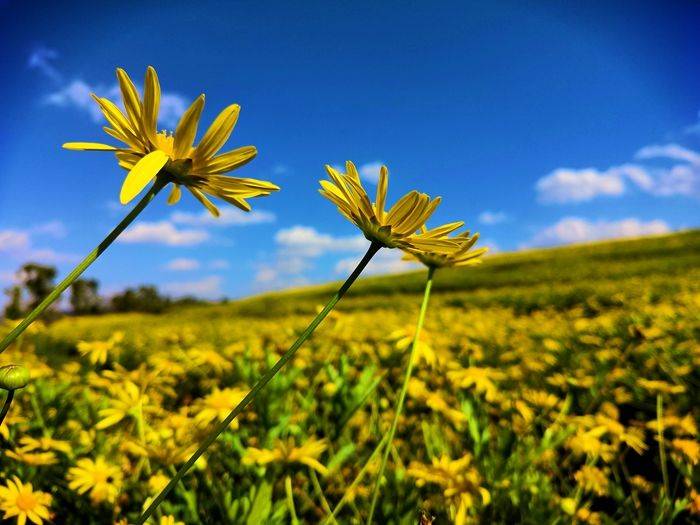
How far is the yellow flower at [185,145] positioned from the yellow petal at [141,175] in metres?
0.02

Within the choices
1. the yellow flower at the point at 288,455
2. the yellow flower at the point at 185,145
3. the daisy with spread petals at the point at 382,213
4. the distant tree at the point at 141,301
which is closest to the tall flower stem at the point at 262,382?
the daisy with spread petals at the point at 382,213

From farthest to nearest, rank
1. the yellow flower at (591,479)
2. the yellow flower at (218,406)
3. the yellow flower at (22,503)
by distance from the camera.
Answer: the yellow flower at (591,479), the yellow flower at (218,406), the yellow flower at (22,503)

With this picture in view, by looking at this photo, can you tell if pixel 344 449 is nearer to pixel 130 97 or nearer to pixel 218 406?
pixel 218 406

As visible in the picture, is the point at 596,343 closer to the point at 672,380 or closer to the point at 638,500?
the point at 672,380

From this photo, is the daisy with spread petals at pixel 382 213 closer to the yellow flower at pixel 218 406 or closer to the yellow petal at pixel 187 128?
the yellow petal at pixel 187 128

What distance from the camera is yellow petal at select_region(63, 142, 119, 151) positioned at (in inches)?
26.2

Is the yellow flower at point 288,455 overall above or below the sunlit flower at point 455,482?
above

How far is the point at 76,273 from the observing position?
0.52 m

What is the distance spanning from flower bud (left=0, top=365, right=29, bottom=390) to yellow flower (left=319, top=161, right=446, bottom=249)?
50cm

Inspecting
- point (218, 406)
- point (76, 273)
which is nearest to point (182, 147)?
point (76, 273)

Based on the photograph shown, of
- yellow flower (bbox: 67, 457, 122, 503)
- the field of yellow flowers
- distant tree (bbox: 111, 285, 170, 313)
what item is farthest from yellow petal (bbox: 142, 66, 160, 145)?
distant tree (bbox: 111, 285, 170, 313)

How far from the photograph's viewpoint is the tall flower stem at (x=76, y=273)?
0.51 m

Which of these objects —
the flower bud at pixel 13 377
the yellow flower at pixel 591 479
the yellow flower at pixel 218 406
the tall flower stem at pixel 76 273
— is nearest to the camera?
the tall flower stem at pixel 76 273

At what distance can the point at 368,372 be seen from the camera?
197 cm
